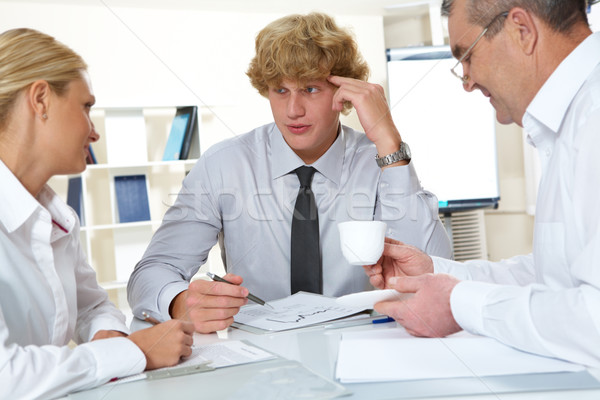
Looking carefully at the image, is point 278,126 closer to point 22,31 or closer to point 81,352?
point 22,31

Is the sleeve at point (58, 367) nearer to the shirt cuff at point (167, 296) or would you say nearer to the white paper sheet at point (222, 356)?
the white paper sheet at point (222, 356)

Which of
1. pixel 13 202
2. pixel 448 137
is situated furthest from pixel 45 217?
pixel 448 137

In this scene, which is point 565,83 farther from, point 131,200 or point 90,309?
point 131,200

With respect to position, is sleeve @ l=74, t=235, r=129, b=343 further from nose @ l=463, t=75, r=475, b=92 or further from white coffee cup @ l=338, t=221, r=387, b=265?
nose @ l=463, t=75, r=475, b=92

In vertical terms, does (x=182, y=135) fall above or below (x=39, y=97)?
above

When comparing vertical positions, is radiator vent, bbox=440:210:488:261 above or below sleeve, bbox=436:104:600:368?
below

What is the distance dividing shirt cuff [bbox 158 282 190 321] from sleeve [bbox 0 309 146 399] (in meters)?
0.43

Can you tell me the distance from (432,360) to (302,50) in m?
0.98

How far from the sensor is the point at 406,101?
372cm

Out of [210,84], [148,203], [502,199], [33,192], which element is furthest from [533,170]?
[33,192]

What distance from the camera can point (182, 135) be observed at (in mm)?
3559

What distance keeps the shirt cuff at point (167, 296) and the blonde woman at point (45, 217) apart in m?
0.13

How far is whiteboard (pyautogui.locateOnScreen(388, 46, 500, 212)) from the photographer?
11.5 feet

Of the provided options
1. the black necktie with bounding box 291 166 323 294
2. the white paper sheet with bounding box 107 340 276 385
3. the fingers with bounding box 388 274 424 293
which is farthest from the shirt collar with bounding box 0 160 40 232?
the black necktie with bounding box 291 166 323 294
